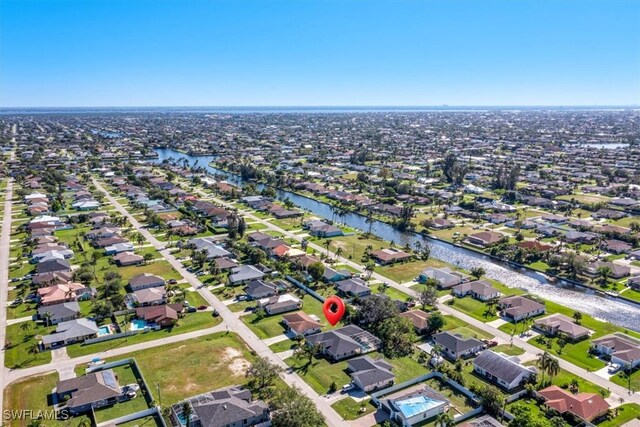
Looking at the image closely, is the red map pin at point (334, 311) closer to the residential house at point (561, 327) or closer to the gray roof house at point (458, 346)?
the gray roof house at point (458, 346)

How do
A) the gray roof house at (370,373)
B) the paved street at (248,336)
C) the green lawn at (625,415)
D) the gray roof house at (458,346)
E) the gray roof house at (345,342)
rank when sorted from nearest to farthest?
the green lawn at (625,415)
the paved street at (248,336)
the gray roof house at (370,373)
the gray roof house at (345,342)
the gray roof house at (458,346)

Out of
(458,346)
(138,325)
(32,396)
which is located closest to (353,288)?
(458,346)

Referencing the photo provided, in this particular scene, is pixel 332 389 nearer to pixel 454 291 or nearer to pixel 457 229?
pixel 454 291

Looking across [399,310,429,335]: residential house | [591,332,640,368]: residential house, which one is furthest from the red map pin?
[591,332,640,368]: residential house

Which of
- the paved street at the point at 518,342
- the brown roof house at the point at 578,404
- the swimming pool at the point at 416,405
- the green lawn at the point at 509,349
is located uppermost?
the swimming pool at the point at 416,405

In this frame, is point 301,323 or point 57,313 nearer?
point 301,323

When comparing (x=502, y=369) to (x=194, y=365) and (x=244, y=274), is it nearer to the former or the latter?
(x=194, y=365)

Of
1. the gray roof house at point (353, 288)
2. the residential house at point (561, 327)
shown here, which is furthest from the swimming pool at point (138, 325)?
the residential house at point (561, 327)

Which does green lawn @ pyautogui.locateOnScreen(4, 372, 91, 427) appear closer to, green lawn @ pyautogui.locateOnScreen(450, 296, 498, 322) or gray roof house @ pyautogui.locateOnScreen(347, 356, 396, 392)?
gray roof house @ pyautogui.locateOnScreen(347, 356, 396, 392)
